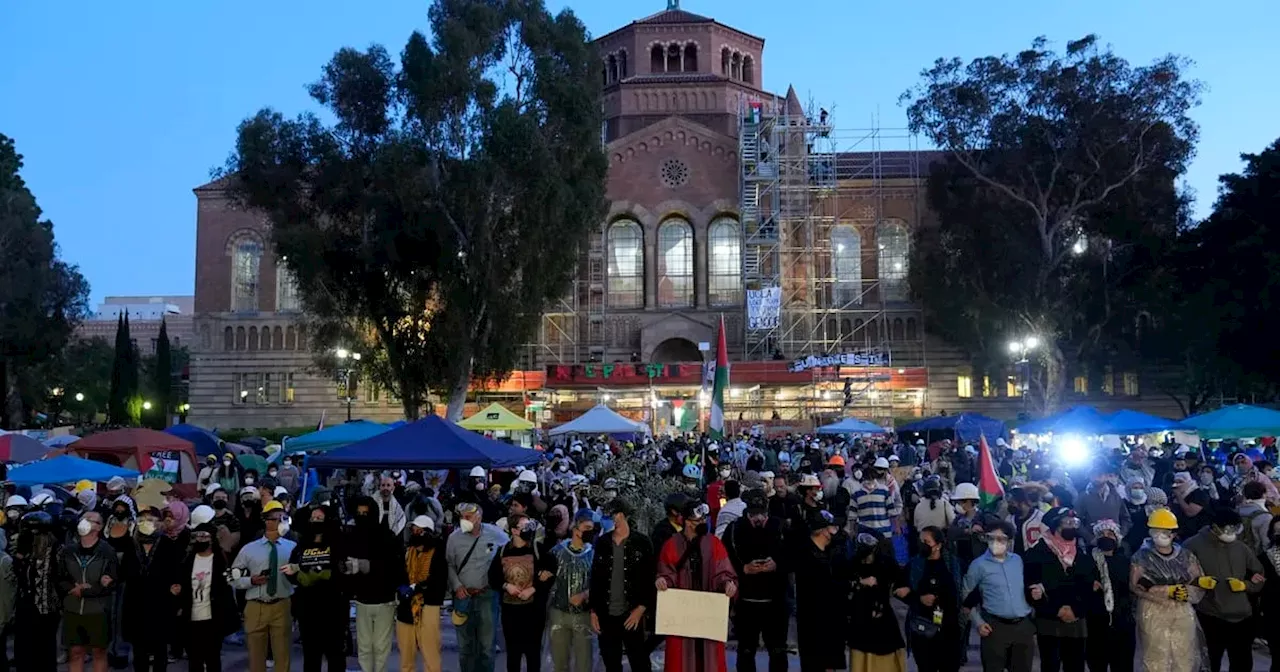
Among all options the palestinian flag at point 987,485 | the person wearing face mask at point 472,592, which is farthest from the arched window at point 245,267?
the person wearing face mask at point 472,592

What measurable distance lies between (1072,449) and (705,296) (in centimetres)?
2275

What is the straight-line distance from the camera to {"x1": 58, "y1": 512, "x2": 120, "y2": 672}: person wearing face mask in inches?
346

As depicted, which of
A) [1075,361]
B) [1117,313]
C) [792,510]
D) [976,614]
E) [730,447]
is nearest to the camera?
[976,614]

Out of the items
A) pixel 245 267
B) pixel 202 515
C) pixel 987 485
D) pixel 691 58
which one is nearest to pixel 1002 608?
pixel 987 485

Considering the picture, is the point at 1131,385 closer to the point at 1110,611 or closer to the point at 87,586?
the point at 1110,611

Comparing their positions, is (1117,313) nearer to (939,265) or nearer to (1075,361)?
(1075,361)

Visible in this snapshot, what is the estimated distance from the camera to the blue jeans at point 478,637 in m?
8.60

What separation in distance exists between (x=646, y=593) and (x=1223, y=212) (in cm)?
3306

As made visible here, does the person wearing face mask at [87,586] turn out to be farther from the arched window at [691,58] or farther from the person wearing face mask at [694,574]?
the arched window at [691,58]

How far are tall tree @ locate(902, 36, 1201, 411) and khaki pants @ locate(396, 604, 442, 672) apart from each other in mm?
32668

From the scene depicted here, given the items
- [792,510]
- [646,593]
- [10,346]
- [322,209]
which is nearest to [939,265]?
[322,209]

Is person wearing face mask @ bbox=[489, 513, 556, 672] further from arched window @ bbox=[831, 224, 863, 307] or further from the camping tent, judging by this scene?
arched window @ bbox=[831, 224, 863, 307]

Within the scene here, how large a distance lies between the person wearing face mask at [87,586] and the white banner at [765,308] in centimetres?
3299

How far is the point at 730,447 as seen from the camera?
80.4ft
